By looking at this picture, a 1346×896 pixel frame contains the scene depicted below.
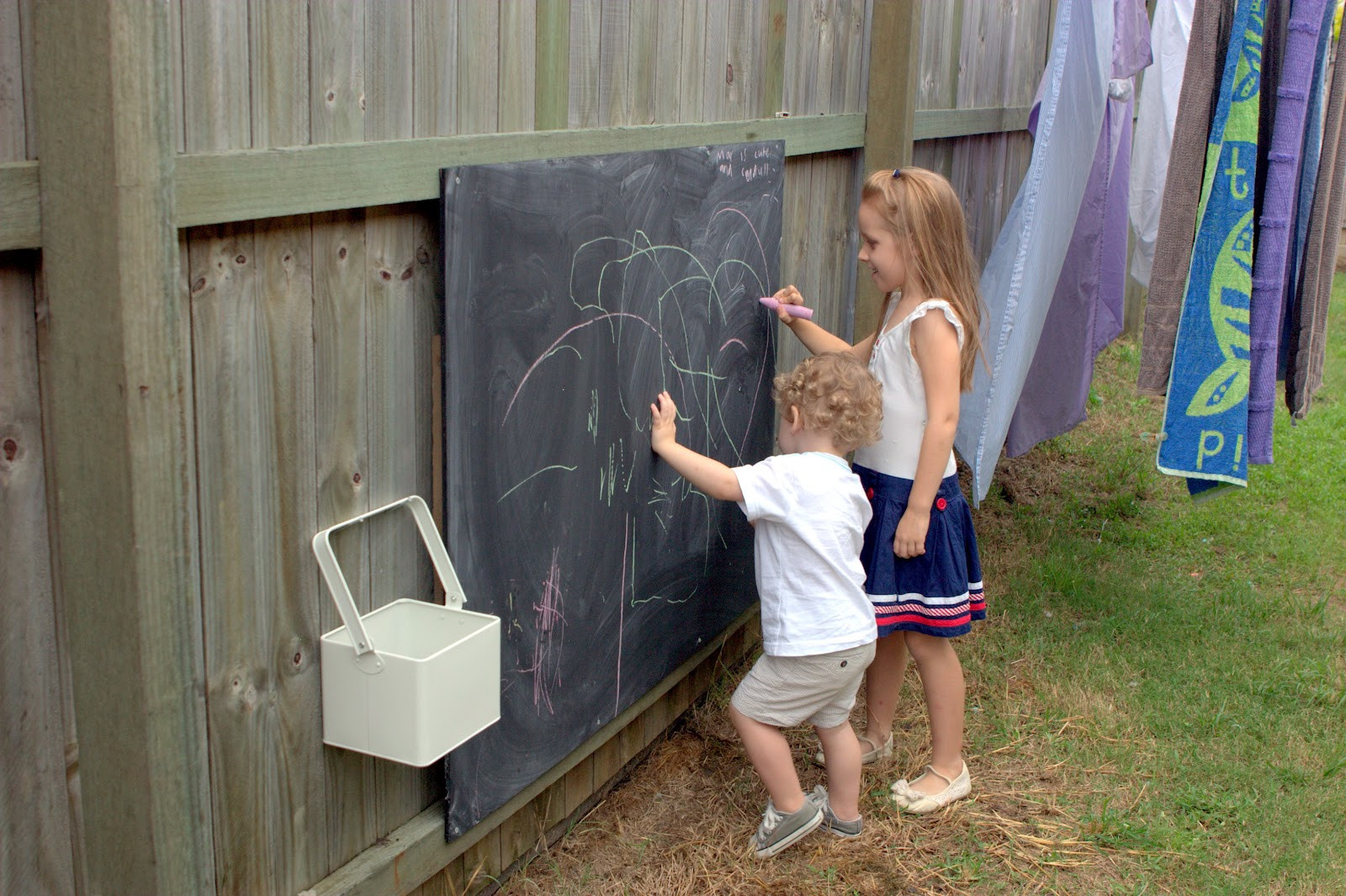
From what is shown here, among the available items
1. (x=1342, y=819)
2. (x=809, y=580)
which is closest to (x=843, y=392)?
(x=809, y=580)

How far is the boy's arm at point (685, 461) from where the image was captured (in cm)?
283

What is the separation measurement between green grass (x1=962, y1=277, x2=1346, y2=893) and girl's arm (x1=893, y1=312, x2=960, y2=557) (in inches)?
33.9

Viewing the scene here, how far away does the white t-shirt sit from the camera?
2832mm

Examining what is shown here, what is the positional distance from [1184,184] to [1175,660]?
1.45 m

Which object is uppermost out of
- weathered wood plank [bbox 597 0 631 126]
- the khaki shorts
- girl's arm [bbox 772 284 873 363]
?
weathered wood plank [bbox 597 0 631 126]

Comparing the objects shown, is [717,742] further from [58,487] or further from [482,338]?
[58,487]

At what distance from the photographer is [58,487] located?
1637 mm

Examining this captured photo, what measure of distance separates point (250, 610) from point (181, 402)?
364mm

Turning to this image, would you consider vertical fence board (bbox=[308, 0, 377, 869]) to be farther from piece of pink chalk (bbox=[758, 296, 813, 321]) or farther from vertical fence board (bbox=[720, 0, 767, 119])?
piece of pink chalk (bbox=[758, 296, 813, 321])

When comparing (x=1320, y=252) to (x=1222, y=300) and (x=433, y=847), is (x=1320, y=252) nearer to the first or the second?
(x=1222, y=300)

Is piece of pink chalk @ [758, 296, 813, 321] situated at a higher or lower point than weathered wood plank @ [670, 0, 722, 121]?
lower

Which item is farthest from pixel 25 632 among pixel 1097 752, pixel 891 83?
pixel 891 83

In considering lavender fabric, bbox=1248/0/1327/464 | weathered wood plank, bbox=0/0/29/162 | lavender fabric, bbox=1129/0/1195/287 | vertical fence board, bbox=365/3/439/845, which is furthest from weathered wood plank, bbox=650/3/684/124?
lavender fabric, bbox=1129/0/1195/287

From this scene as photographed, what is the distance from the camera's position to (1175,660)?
4.12 metres
